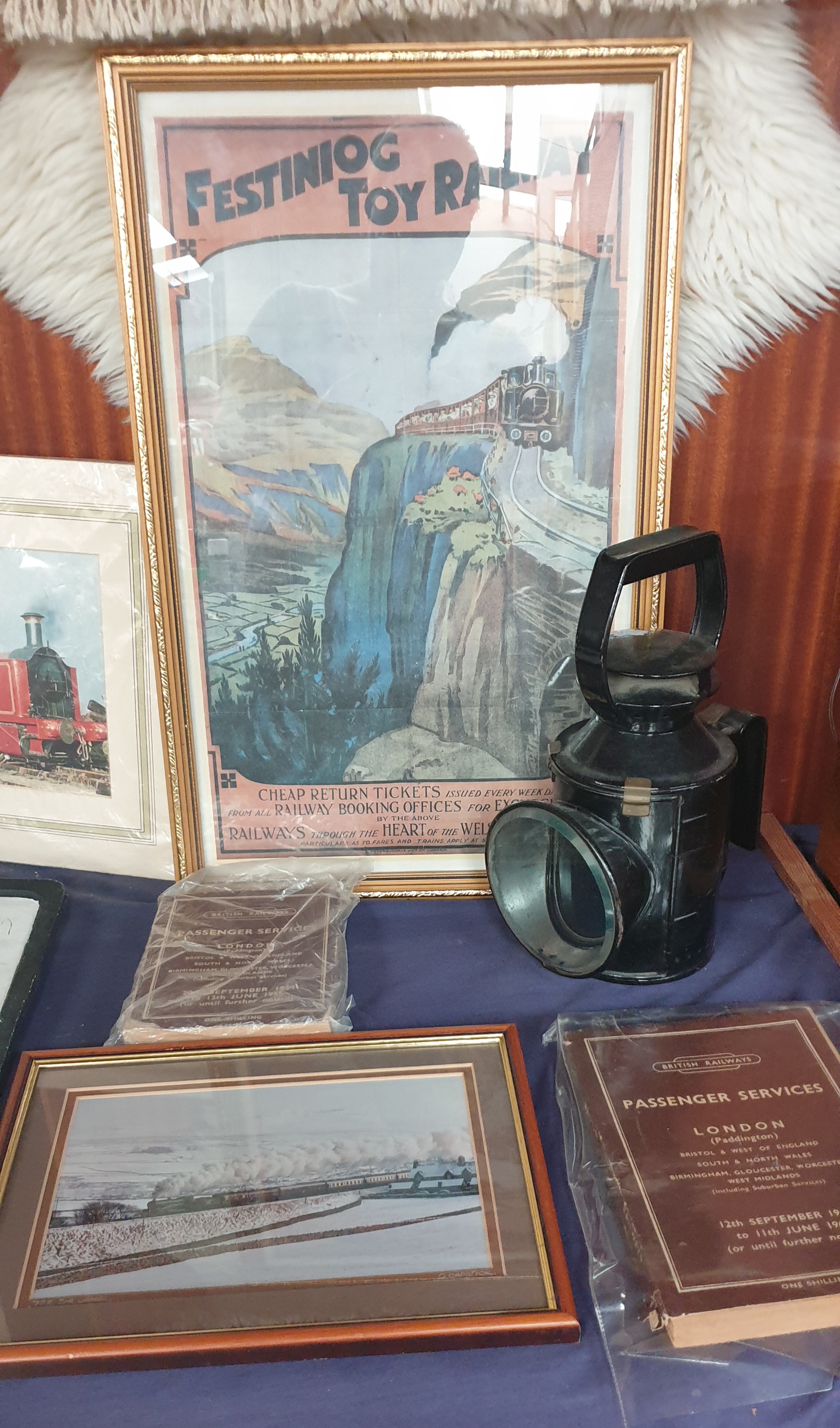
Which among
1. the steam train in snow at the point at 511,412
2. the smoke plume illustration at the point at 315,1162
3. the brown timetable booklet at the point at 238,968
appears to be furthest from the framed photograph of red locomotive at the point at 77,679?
the smoke plume illustration at the point at 315,1162

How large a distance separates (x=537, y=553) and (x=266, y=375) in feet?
0.82

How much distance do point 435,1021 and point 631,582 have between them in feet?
1.12

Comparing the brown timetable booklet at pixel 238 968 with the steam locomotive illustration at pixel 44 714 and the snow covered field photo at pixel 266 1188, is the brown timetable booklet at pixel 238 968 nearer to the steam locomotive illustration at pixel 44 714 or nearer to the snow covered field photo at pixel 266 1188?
the snow covered field photo at pixel 266 1188

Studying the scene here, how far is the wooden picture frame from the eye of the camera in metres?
0.54

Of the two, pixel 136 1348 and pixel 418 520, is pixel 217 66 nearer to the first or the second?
pixel 418 520

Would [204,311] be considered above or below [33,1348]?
above

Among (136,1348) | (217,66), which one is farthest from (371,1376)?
(217,66)

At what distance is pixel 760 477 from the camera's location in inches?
35.3

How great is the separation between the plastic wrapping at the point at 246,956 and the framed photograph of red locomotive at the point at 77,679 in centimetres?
10

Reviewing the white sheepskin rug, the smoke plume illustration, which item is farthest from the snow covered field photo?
the white sheepskin rug

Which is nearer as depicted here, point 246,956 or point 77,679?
point 246,956

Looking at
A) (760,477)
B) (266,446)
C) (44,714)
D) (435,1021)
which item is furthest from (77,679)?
(760,477)

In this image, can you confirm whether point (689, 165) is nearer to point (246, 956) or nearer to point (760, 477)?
point (760, 477)

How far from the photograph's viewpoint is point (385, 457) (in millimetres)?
824
